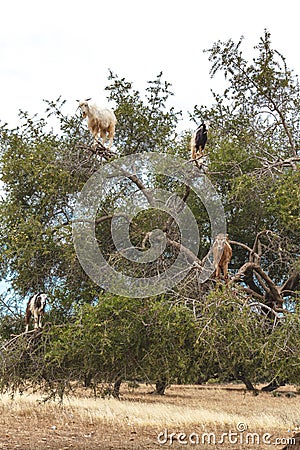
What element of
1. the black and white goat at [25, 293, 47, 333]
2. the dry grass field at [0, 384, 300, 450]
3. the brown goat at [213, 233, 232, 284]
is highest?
the brown goat at [213, 233, 232, 284]

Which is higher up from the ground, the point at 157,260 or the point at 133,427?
the point at 157,260

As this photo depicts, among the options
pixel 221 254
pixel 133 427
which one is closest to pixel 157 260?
pixel 221 254

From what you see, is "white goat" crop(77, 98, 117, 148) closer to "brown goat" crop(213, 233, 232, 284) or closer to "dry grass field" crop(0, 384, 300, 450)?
"brown goat" crop(213, 233, 232, 284)

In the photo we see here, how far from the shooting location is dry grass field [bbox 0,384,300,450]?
8719 millimetres

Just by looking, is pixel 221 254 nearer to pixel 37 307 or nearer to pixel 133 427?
pixel 37 307

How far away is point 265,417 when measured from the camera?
11.3 metres

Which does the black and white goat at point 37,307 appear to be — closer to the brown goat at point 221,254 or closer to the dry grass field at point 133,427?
the dry grass field at point 133,427

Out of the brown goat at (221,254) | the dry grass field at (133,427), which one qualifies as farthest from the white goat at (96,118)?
the dry grass field at (133,427)

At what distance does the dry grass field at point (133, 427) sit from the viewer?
8719 mm

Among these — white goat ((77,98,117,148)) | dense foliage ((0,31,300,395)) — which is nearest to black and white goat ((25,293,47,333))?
dense foliage ((0,31,300,395))

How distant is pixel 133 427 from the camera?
10047 mm

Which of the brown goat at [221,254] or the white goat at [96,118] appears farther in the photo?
the white goat at [96,118]

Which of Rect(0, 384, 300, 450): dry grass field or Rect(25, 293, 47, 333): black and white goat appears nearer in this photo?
Rect(25, 293, 47, 333): black and white goat

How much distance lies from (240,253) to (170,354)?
195 inches
